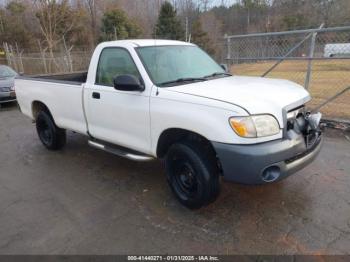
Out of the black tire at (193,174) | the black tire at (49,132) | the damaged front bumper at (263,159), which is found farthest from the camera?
the black tire at (49,132)

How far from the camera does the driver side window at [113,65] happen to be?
3.87m

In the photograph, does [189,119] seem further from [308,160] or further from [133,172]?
[133,172]

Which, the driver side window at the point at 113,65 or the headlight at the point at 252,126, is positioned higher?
the driver side window at the point at 113,65

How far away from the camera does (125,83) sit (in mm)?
3436

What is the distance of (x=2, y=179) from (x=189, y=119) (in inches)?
129

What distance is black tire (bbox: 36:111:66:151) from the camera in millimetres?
5457

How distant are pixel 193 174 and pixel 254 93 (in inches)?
42.4

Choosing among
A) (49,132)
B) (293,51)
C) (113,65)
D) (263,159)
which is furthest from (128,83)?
(293,51)

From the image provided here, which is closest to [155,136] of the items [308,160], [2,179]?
[308,160]


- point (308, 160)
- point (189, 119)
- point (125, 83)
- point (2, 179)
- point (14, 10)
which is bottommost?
point (2, 179)

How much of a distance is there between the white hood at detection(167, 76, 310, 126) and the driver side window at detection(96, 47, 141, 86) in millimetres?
802

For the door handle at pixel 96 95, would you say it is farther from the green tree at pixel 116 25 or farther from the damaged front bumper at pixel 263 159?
the green tree at pixel 116 25

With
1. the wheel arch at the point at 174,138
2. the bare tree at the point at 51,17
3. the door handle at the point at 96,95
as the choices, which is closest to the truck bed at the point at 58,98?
the door handle at the point at 96,95

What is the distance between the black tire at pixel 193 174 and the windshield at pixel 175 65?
2.79ft
